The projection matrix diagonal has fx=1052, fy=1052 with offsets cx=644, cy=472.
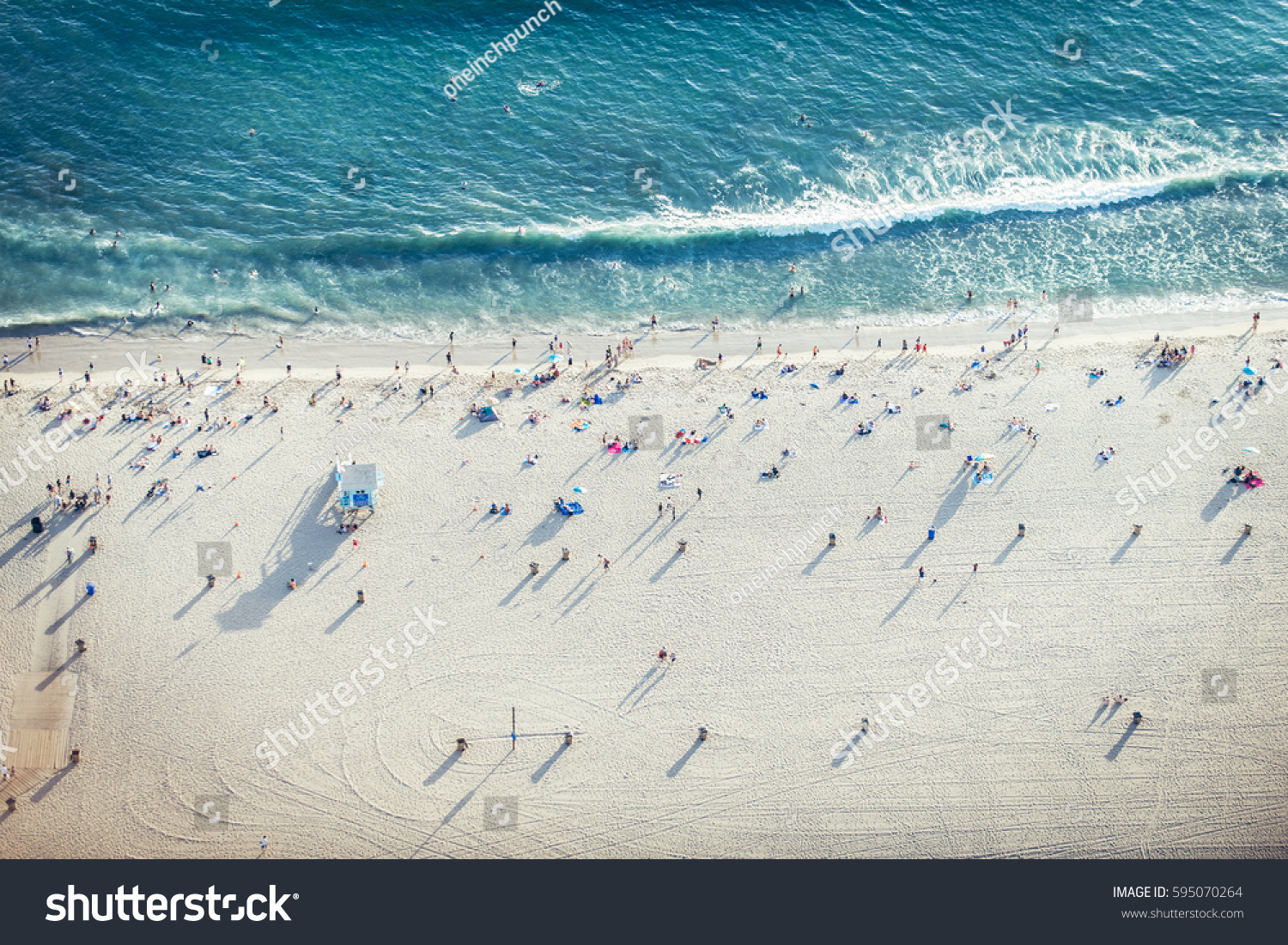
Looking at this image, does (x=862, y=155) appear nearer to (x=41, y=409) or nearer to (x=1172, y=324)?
(x=1172, y=324)

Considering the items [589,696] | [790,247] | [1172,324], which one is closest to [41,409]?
[589,696]

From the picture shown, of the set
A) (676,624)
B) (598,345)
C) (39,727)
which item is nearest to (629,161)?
(598,345)

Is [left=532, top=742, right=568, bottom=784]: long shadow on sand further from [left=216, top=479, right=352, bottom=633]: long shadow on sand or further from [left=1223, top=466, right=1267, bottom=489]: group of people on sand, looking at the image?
[left=1223, top=466, right=1267, bottom=489]: group of people on sand

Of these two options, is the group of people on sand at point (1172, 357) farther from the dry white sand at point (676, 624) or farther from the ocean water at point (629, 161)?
the ocean water at point (629, 161)

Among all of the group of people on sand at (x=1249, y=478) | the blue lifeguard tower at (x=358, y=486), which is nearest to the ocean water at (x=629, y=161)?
the blue lifeguard tower at (x=358, y=486)

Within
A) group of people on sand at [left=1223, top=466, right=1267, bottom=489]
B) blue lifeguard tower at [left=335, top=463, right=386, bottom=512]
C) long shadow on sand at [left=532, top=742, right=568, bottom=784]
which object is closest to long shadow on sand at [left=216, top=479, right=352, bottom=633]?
blue lifeguard tower at [left=335, top=463, right=386, bottom=512]

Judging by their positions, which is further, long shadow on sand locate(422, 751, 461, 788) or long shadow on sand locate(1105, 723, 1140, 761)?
long shadow on sand locate(1105, 723, 1140, 761)

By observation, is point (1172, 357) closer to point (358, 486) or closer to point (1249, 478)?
point (1249, 478)

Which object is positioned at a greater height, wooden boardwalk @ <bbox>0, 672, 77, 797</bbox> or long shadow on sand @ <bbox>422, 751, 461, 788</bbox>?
long shadow on sand @ <bbox>422, 751, 461, 788</bbox>
